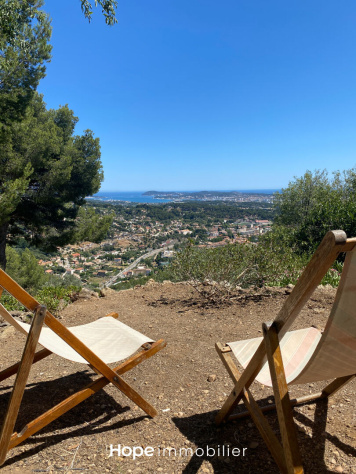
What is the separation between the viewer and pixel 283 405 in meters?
1.37

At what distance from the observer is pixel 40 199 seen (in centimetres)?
776

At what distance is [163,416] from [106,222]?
800 cm

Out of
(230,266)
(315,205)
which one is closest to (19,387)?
(230,266)

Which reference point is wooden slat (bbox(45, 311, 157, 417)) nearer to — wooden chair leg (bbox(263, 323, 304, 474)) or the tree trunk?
wooden chair leg (bbox(263, 323, 304, 474))

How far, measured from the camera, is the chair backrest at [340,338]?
110cm

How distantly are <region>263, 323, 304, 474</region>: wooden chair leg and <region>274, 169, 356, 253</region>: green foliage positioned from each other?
7401 mm

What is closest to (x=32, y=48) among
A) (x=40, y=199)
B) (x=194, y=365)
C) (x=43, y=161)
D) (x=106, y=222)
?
(x=43, y=161)

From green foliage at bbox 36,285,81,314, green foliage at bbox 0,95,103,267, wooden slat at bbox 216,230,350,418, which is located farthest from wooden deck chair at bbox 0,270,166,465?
green foliage at bbox 0,95,103,267

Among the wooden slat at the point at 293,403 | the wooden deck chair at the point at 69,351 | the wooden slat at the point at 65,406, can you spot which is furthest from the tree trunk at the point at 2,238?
the wooden slat at the point at 293,403

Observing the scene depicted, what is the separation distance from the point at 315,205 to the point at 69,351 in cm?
1086

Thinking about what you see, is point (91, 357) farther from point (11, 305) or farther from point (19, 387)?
point (11, 305)

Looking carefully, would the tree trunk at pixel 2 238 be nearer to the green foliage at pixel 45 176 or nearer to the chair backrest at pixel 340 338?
the green foliage at pixel 45 176

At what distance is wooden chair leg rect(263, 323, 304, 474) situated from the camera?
131 centimetres

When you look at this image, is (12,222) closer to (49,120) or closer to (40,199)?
(40,199)
